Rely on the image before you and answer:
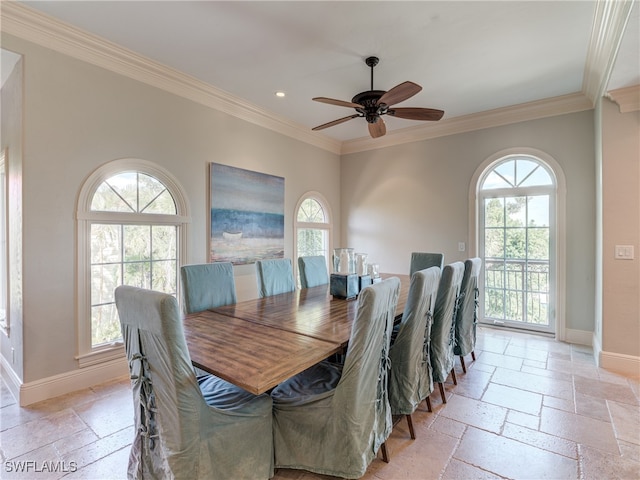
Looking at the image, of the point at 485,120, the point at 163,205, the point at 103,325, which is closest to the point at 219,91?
the point at 163,205

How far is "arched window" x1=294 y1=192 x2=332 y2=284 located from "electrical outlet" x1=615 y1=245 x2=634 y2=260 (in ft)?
11.4

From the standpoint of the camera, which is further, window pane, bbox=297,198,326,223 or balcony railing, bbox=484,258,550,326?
window pane, bbox=297,198,326,223

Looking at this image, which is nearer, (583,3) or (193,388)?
(193,388)

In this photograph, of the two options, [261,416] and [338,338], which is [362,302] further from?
[261,416]

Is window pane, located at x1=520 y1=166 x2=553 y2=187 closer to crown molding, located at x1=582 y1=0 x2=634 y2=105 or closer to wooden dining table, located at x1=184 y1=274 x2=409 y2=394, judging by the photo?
crown molding, located at x1=582 y1=0 x2=634 y2=105

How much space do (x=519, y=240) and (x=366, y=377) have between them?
11.5ft

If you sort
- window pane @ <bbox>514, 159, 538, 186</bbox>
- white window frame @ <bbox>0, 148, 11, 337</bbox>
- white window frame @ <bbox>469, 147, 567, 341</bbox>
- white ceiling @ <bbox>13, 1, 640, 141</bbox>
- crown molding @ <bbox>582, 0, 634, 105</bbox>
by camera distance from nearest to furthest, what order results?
crown molding @ <bbox>582, 0, 634, 105</bbox> → white ceiling @ <bbox>13, 1, 640, 141</bbox> → white window frame @ <bbox>0, 148, 11, 337</bbox> → white window frame @ <bbox>469, 147, 567, 341</bbox> → window pane @ <bbox>514, 159, 538, 186</bbox>

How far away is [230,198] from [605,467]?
375 cm

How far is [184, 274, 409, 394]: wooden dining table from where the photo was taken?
1.36m

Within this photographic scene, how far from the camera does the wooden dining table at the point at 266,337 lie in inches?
53.4

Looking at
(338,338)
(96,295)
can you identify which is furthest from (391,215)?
(96,295)

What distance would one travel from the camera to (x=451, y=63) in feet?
9.62

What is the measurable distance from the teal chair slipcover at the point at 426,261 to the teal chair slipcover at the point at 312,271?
3.70ft
